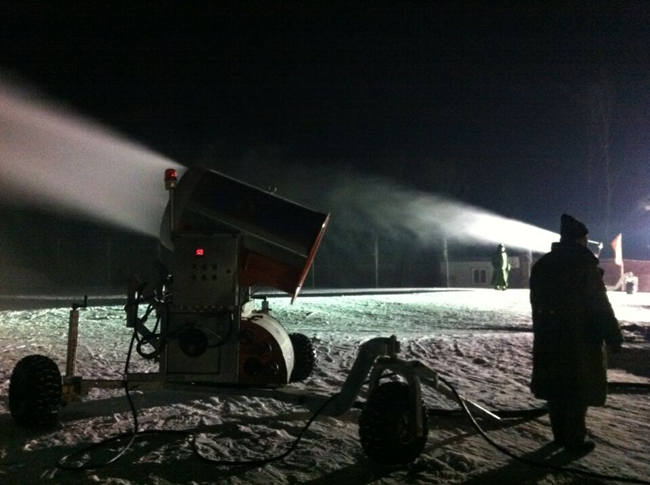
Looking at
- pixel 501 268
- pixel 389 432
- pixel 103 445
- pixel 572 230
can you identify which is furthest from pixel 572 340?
pixel 501 268

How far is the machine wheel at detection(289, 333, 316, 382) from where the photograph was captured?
670 cm

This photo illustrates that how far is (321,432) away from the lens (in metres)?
5.00

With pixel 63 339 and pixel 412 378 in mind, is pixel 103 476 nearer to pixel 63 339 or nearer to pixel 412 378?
pixel 412 378

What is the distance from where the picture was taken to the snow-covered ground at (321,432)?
4023 mm

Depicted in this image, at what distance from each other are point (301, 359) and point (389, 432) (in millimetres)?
2779

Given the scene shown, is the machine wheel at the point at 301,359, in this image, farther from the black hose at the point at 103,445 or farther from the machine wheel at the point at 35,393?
the machine wheel at the point at 35,393

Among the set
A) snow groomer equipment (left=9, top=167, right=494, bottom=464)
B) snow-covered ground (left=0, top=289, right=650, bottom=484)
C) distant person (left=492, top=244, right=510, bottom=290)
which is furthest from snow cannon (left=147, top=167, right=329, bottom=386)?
distant person (left=492, top=244, right=510, bottom=290)

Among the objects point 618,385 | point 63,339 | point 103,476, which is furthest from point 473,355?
point 63,339

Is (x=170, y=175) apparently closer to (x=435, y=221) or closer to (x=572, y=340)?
(x=572, y=340)

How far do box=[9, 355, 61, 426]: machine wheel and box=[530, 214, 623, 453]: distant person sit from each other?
3.96 metres

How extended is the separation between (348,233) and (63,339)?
2512 cm

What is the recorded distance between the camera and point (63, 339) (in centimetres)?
1032

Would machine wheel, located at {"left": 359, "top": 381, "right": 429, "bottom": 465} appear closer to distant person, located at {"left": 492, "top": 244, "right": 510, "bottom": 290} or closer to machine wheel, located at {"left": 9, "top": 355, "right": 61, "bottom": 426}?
machine wheel, located at {"left": 9, "top": 355, "right": 61, "bottom": 426}

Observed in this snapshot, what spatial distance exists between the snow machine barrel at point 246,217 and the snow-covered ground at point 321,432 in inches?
56.1
